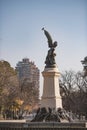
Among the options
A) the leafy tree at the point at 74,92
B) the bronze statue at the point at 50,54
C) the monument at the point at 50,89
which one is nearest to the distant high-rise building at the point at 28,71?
the leafy tree at the point at 74,92

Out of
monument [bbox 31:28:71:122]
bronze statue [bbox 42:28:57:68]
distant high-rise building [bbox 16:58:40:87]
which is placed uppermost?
distant high-rise building [bbox 16:58:40:87]

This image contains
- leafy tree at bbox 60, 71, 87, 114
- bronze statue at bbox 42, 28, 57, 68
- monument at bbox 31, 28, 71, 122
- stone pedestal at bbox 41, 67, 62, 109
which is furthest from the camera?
leafy tree at bbox 60, 71, 87, 114

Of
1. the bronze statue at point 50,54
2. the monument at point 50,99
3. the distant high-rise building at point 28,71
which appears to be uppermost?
the distant high-rise building at point 28,71

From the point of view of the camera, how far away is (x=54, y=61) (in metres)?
30.4

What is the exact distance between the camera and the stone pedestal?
95.3ft

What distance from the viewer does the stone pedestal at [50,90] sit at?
29062 millimetres

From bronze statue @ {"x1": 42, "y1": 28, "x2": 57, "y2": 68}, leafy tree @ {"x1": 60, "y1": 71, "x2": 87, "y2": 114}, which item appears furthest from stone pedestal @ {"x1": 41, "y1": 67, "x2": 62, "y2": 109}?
leafy tree @ {"x1": 60, "y1": 71, "x2": 87, "y2": 114}

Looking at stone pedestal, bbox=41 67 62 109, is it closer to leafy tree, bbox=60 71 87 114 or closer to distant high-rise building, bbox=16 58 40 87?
leafy tree, bbox=60 71 87 114

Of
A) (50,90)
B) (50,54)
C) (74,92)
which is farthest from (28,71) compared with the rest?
(50,90)

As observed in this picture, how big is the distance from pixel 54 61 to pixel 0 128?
9.52 metres

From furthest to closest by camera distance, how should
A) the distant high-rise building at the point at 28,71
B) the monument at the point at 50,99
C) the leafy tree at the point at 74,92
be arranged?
the distant high-rise building at the point at 28,71 < the leafy tree at the point at 74,92 < the monument at the point at 50,99

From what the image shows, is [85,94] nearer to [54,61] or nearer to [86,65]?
[86,65]

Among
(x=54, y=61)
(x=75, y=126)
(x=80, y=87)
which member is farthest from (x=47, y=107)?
(x=80, y=87)

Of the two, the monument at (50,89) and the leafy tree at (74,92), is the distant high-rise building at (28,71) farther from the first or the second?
the monument at (50,89)
